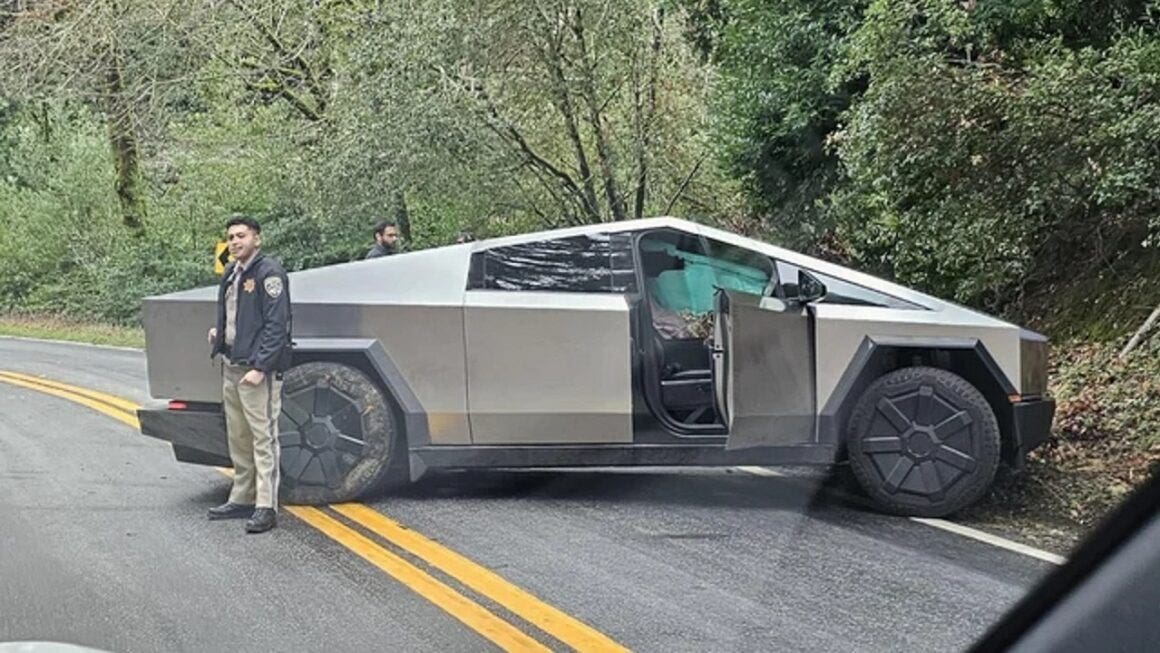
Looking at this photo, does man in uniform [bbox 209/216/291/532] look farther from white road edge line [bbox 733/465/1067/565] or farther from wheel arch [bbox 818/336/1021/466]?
white road edge line [bbox 733/465/1067/565]

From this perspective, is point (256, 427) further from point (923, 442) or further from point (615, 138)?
point (615, 138)

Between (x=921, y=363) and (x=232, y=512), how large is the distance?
3880mm

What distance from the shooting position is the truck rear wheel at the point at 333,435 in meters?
7.31

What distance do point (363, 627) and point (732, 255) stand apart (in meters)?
3.39

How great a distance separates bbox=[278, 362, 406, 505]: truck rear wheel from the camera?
24.0ft

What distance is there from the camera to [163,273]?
56.3ft

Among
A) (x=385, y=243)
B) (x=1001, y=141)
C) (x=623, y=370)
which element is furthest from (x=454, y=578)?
(x=1001, y=141)

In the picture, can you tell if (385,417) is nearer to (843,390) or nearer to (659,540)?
(659,540)

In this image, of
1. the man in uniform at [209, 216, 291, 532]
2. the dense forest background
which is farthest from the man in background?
the dense forest background

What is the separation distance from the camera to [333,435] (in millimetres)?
7398

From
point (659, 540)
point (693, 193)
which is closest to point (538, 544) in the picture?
point (659, 540)

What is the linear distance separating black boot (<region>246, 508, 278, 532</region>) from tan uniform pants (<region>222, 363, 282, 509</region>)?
3cm

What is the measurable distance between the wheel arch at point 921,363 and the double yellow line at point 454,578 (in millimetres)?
2235

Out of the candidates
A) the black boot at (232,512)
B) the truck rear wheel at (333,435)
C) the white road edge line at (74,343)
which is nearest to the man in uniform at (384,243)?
the truck rear wheel at (333,435)
